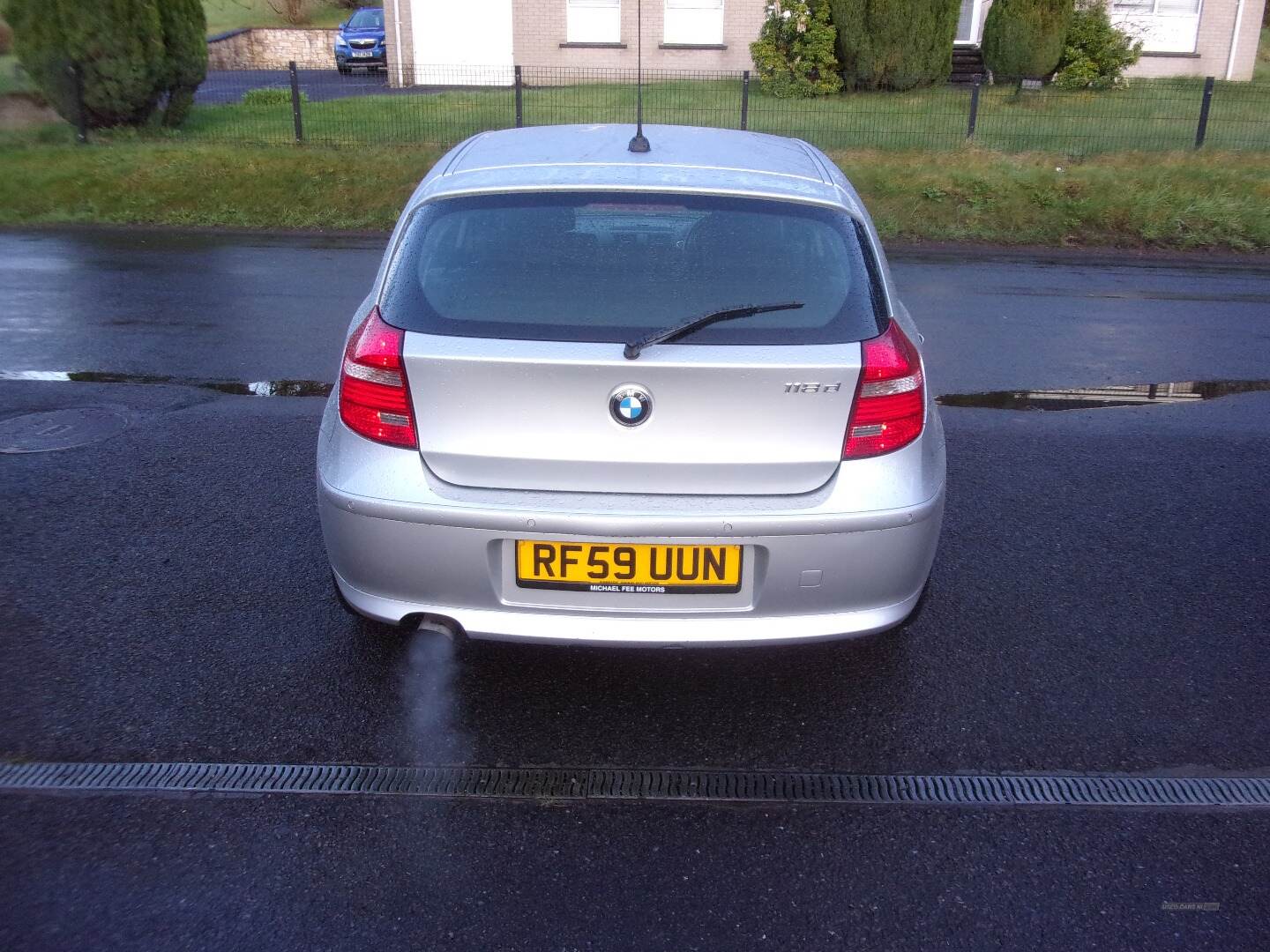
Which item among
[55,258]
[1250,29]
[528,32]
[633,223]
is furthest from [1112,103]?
[633,223]

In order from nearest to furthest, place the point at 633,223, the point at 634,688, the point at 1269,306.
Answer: the point at 633,223 → the point at 634,688 → the point at 1269,306

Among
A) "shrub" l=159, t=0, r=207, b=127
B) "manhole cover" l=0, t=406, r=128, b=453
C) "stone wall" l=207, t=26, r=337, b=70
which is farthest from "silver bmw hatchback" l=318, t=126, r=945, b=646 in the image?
"stone wall" l=207, t=26, r=337, b=70

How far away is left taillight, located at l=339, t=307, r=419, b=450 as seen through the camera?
3.39 meters

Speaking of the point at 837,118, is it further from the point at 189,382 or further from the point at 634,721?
the point at 634,721

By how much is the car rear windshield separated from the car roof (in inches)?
2.1

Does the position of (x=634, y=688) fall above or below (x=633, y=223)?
below

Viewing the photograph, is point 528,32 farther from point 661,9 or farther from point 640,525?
point 640,525

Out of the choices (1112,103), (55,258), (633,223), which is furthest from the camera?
(1112,103)

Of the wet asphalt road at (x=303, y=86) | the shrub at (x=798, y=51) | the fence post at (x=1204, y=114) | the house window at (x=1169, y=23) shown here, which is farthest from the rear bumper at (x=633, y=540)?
the house window at (x=1169, y=23)

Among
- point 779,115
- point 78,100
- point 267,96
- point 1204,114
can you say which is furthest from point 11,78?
point 1204,114

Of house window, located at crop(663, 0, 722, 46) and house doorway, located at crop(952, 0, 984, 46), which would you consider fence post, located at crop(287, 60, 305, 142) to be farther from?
house doorway, located at crop(952, 0, 984, 46)

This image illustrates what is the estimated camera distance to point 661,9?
2677 centimetres

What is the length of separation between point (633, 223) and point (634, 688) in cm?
149

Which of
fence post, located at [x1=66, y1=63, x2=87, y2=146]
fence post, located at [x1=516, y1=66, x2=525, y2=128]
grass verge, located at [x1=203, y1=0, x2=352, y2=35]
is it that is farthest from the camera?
grass verge, located at [x1=203, y1=0, x2=352, y2=35]
